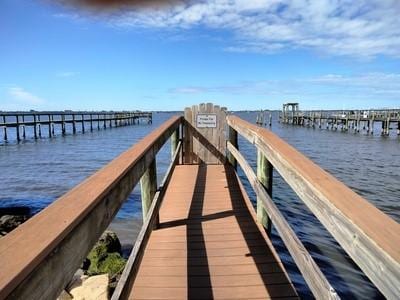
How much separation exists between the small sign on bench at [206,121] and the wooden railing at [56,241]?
6301mm

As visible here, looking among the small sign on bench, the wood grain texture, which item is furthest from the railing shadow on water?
the small sign on bench

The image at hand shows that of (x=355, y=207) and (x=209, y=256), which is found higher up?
(x=355, y=207)

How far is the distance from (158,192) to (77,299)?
2221mm

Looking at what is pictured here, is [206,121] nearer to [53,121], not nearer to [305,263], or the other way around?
[305,263]

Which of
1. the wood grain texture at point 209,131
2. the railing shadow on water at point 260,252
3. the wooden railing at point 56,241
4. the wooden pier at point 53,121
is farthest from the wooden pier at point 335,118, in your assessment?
the wooden railing at point 56,241

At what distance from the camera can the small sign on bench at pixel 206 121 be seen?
26.5 feet

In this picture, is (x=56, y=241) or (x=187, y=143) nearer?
(x=56, y=241)

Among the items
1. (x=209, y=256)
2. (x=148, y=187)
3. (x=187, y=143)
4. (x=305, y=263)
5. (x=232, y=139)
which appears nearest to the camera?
(x=305, y=263)

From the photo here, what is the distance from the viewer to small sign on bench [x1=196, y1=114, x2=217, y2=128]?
8.09 metres

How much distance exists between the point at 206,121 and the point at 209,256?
496cm

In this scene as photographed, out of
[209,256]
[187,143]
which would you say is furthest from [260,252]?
[187,143]

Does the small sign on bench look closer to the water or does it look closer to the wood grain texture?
the wood grain texture

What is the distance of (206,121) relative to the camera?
26.7 feet

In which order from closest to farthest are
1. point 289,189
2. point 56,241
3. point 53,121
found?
point 56,241 < point 289,189 < point 53,121
